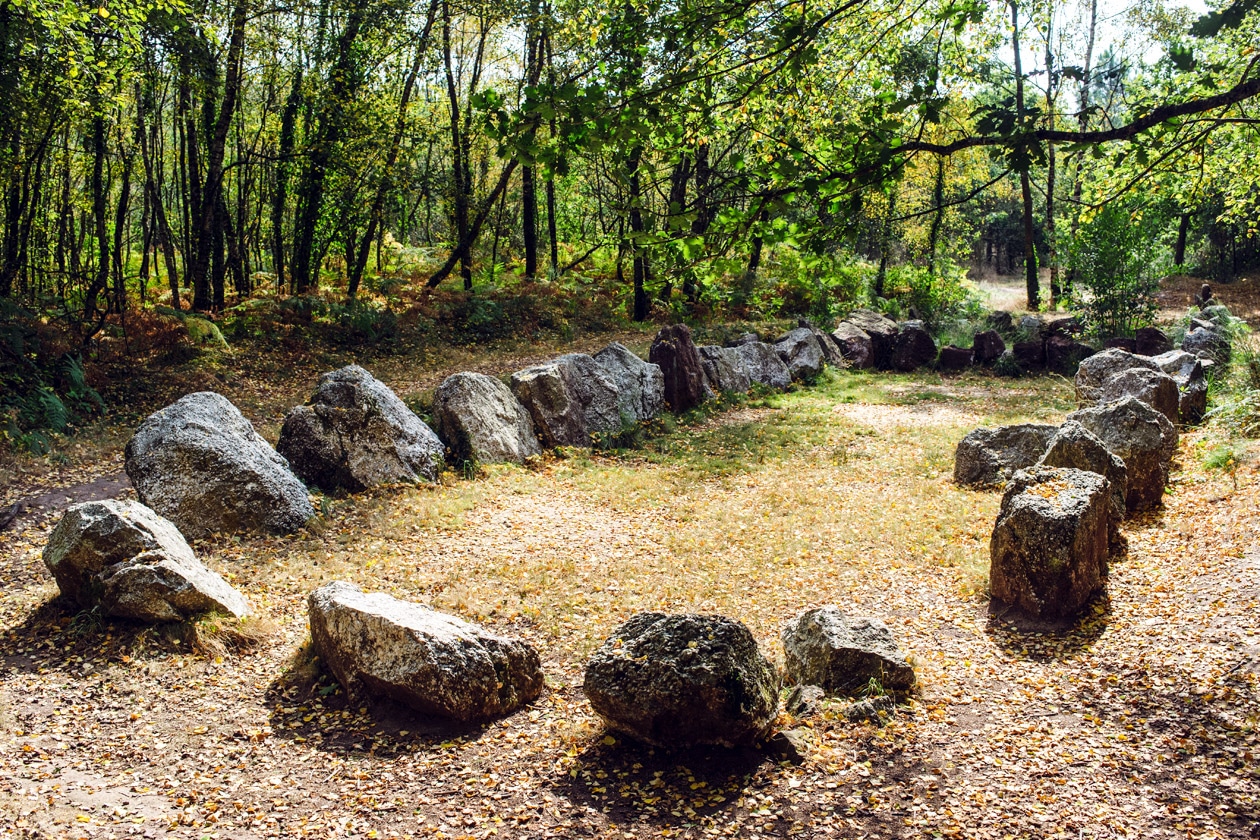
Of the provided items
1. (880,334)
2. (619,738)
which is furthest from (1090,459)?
(880,334)

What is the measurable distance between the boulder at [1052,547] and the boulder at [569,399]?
7.34 metres

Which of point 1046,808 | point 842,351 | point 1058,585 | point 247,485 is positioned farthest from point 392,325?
point 1046,808

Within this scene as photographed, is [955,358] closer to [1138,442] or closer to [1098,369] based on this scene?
[1098,369]

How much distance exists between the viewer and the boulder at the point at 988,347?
21219 mm

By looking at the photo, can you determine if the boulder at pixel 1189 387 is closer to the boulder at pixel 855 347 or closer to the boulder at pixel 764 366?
the boulder at pixel 764 366

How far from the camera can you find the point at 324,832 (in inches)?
182

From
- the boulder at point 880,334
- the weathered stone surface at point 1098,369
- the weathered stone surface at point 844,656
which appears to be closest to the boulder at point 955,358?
the boulder at point 880,334

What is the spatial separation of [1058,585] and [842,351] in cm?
1547

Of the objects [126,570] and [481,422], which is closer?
[126,570]

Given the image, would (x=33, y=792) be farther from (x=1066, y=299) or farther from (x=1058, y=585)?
(x=1066, y=299)

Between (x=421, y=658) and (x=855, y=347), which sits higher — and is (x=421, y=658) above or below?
below

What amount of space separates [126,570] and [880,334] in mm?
19638

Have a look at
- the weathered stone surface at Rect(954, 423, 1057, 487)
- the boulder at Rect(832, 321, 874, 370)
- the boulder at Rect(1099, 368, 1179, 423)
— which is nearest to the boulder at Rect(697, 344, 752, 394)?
the boulder at Rect(832, 321, 874, 370)

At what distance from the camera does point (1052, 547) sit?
7.30 meters
